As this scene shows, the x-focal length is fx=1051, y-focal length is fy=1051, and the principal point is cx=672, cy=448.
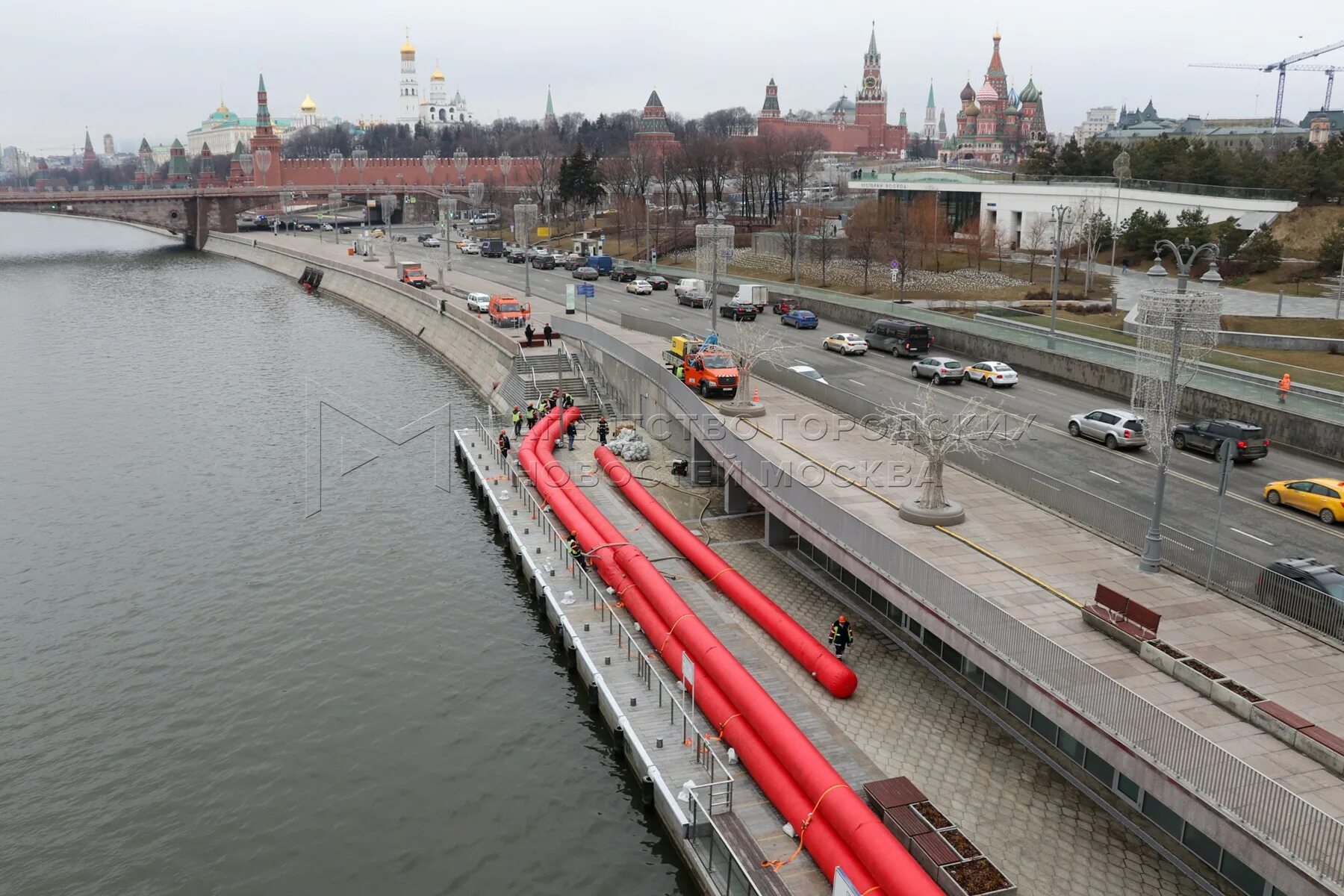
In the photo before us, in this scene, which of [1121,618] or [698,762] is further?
[698,762]

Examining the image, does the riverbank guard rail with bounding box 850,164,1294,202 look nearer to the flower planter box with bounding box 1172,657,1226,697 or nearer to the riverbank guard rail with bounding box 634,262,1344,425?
the riverbank guard rail with bounding box 634,262,1344,425

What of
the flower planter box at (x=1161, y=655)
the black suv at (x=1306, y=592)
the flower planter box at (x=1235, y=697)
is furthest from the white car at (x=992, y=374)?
the flower planter box at (x=1235, y=697)

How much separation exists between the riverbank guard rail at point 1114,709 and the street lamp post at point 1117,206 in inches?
1582

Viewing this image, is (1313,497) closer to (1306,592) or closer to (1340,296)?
(1306,592)

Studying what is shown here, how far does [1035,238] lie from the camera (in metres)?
78.2

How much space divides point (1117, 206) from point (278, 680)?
68057mm

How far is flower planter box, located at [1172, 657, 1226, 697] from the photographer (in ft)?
57.2

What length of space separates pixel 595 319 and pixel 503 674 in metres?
38.1

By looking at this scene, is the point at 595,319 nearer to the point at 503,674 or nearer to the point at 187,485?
the point at 187,485

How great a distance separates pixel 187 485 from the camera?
40281 mm

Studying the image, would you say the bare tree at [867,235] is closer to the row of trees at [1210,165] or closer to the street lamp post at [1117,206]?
the row of trees at [1210,165]

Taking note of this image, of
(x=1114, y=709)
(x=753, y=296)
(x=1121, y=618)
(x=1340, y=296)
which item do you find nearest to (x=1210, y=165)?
(x=1340, y=296)

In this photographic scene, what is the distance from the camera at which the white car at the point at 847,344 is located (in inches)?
2015

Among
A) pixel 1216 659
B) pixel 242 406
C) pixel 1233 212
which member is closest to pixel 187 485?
pixel 242 406
